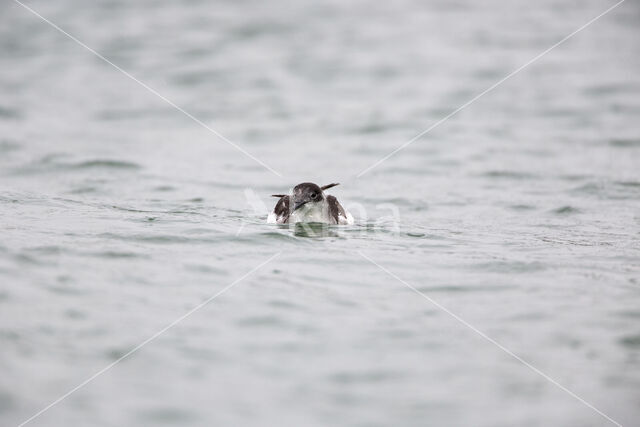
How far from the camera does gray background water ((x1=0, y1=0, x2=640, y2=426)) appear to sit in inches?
262

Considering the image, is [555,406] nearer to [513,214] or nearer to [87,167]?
[513,214]

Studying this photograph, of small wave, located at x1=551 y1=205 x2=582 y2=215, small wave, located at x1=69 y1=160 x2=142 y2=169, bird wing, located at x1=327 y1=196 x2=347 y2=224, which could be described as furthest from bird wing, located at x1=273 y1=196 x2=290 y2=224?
small wave, located at x1=69 y1=160 x2=142 y2=169

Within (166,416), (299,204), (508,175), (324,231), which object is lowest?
(166,416)

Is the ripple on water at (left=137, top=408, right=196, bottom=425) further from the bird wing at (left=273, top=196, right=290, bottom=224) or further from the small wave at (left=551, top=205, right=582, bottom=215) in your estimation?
the small wave at (left=551, top=205, right=582, bottom=215)

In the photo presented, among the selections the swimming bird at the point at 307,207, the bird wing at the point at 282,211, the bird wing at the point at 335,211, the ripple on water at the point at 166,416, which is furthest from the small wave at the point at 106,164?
the ripple on water at the point at 166,416

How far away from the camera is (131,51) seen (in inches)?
1061

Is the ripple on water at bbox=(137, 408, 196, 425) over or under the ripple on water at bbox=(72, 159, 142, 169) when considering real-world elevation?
under

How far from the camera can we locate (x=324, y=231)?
12211 mm

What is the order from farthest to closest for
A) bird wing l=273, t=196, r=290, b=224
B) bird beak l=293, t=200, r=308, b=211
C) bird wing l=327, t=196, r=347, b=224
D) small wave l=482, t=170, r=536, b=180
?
small wave l=482, t=170, r=536, b=180
bird wing l=327, t=196, r=347, b=224
bird wing l=273, t=196, r=290, b=224
bird beak l=293, t=200, r=308, b=211

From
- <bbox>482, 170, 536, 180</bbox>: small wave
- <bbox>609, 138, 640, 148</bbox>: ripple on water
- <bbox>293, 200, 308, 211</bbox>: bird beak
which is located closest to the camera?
<bbox>293, 200, 308, 211</bbox>: bird beak

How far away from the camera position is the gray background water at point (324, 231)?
6.65 m

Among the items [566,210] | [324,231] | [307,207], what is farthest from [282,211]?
[566,210]

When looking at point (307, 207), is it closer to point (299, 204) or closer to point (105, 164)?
point (299, 204)

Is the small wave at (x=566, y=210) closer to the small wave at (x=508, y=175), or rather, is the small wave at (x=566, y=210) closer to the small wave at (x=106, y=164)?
the small wave at (x=508, y=175)
